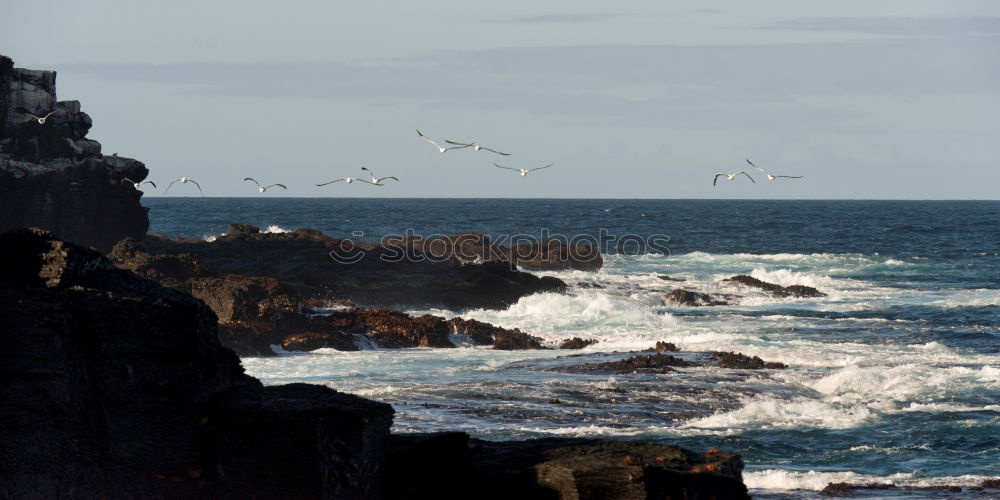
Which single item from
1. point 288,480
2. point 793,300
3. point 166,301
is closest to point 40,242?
point 166,301

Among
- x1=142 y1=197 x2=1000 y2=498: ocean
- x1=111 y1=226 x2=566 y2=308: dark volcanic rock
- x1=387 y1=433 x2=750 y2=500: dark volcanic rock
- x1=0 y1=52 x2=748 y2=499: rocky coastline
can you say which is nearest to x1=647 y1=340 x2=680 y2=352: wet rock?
x1=142 y1=197 x2=1000 y2=498: ocean

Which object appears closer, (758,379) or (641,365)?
(758,379)

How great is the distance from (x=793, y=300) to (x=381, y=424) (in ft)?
119

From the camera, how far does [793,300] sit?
42781mm

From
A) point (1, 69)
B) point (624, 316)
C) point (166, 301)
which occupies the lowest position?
point (624, 316)

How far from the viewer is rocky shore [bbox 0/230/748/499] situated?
795cm

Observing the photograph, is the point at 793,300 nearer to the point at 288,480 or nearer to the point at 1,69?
the point at 1,69

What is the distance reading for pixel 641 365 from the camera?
23.4m

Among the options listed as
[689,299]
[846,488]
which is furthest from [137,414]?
[689,299]

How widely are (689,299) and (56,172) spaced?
23379 mm

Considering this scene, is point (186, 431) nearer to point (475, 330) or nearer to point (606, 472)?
point (606, 472)

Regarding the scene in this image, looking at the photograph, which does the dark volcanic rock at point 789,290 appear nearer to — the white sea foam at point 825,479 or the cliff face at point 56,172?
the cliff face at point 56,172

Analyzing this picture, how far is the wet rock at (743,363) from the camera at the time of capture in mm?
23938

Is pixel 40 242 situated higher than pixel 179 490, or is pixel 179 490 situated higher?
pixel 40 242
